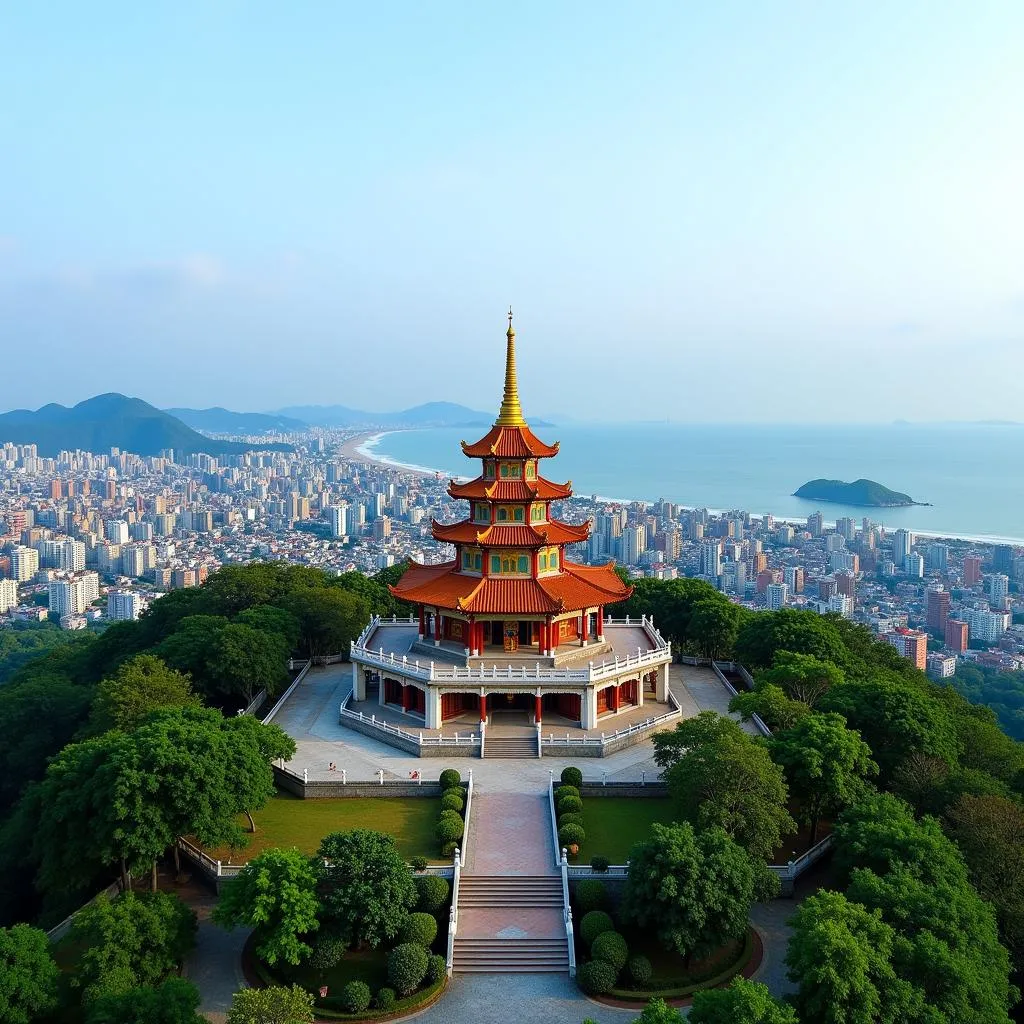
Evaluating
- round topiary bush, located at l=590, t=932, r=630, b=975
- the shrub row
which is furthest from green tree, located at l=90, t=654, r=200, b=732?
round topiary bush, located at l=590, t=932, r=630, b=975

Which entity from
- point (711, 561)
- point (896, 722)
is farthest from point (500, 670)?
point (711, 561)

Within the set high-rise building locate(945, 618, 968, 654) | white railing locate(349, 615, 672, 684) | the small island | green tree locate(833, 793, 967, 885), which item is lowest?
high-rise building locate(945, 618, 968, 654)

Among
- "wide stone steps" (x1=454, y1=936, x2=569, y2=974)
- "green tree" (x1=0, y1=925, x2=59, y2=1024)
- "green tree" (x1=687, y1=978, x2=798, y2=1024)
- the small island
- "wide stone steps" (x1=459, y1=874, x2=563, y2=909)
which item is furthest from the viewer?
the small island

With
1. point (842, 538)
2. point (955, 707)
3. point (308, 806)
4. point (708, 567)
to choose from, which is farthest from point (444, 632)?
point (842, 538)

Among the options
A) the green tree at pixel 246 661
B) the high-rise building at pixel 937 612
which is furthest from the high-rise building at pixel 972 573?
the green tree at pixel 246 661

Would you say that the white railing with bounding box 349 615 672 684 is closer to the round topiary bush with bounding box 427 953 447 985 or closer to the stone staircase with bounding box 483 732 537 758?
the stone staircase with bounding box 483 732 537 758
